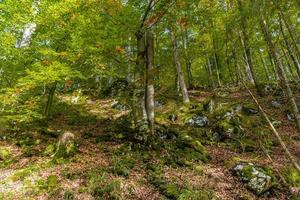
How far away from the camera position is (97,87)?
26.5m

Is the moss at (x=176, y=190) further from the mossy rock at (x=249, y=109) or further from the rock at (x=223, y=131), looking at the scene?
the mossy rock at (x=249, y=109)

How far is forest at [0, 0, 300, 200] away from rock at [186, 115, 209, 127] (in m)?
0.06

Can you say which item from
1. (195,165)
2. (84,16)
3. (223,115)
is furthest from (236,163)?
(84,16)

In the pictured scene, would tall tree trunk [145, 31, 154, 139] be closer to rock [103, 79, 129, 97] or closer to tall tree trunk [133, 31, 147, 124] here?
tall tree trunk [133, 31, 147, 124]

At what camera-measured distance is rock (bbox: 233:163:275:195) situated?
30.2 feet

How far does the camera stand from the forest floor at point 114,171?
28.7ft

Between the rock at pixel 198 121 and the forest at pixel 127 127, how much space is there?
6cm

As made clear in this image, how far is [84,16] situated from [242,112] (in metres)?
10.0

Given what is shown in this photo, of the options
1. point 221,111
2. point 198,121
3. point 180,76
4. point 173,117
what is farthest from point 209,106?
point 180,76

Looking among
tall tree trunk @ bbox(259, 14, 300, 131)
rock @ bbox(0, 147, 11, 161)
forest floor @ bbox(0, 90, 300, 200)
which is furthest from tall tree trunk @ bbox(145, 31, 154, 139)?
rock @ bbox(0, 147, 11, 161)

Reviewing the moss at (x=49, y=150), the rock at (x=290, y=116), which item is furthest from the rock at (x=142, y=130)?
the rock at (x=290, y=116)

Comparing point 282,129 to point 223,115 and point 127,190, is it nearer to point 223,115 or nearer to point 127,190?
point 223,115

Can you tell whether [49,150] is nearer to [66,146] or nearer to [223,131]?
[66,146]

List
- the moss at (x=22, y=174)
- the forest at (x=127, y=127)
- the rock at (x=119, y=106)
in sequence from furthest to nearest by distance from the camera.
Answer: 1. the rock at (x=119, y=106)
2. the moss at (x=22, y=174)
3. the forest at (x=127, y=127)
